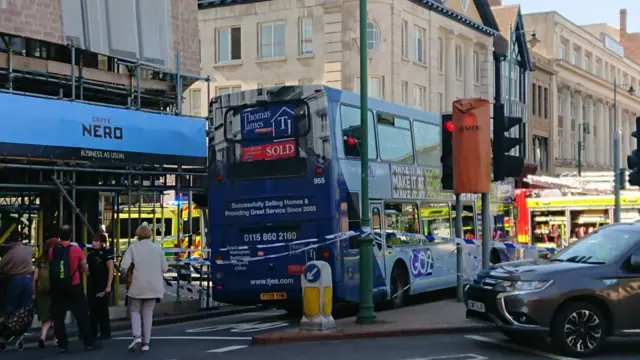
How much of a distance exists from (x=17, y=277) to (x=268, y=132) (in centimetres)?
472

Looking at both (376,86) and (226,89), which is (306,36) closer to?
(376,86)

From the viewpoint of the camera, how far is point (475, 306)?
1241 cm

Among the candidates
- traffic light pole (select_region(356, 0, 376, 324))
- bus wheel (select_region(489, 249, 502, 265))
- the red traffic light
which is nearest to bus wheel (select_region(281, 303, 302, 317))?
traffic light pole (select_region(356, 0, 376, 324))

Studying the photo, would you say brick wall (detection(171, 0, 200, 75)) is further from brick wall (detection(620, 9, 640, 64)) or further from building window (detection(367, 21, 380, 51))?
brick wall (detection(620, 9, 640, 64))

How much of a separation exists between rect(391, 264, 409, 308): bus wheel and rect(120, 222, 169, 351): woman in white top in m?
6.16

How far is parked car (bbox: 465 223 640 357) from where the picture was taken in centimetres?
1146

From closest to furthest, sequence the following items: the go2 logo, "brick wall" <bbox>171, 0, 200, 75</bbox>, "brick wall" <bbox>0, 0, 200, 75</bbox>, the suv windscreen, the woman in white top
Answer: the suv windscreen, the woman in white top, "brick wall" <bbox>0, 0, 200, 75</bbox>, the go2 logo, "brick wall" <bbox>171, 0, 200, 75</bbox>

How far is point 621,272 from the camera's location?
11633 millimetres

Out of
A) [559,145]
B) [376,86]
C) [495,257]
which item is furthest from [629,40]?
[495,257]

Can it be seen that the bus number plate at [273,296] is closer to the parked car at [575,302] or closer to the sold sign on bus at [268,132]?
the sold sign on bus at [268,132]

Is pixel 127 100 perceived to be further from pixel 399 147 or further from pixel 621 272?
pixel 621 272

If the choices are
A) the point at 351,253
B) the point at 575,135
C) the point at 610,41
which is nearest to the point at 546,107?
the point at 575,135

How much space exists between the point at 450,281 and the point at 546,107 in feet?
149

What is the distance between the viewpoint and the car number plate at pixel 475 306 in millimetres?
12211
